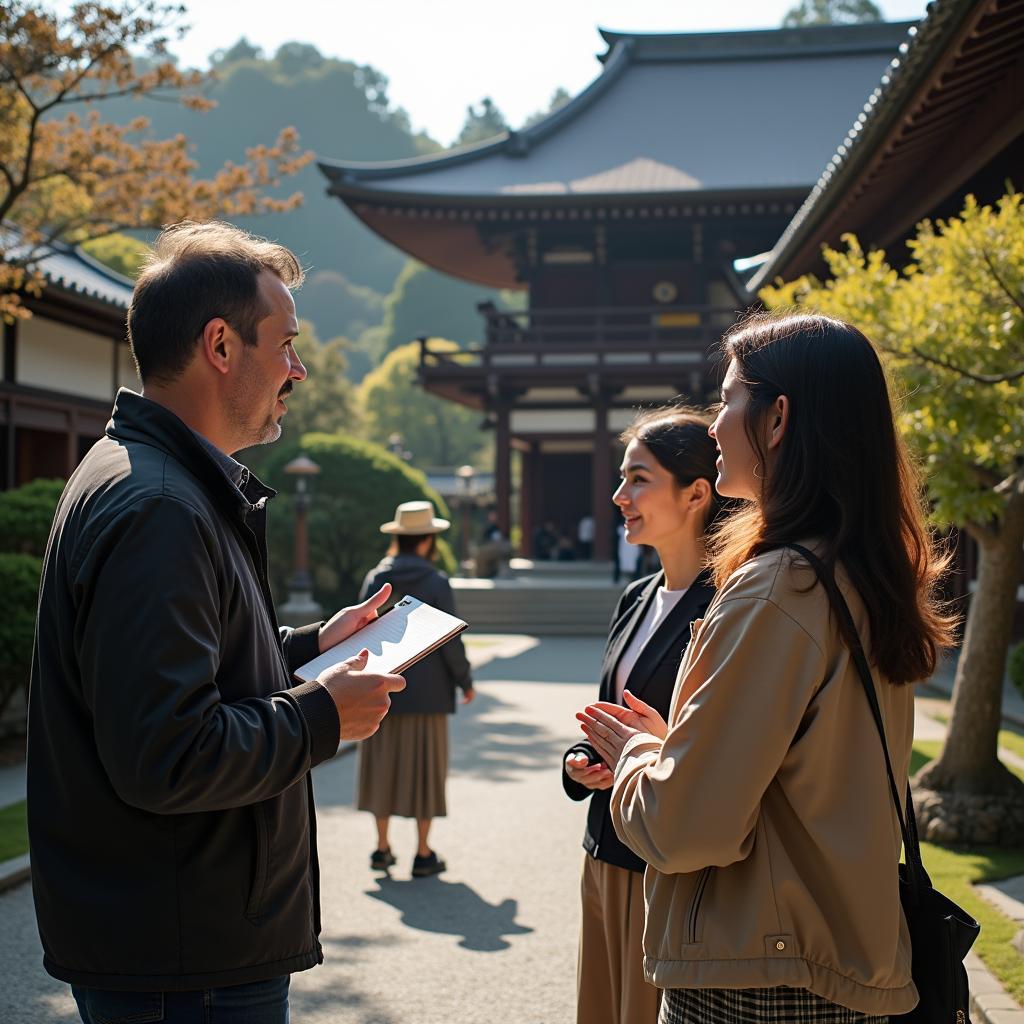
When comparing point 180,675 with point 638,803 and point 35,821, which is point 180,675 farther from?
point 638,803

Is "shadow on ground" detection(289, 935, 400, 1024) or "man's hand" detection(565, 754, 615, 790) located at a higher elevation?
"man's hand" detection(565, 754, 615, 790)

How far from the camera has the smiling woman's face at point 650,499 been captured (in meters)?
3.38

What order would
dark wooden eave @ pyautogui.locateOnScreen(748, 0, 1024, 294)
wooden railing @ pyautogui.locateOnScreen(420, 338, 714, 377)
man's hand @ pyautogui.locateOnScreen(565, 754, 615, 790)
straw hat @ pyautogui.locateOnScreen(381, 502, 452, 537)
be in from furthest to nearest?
wooden railing @ pyautogui.locateOnScreen(420, 338, 714, 377) → straw hat @ pyautogui.locateOnScreen(381, 502, 452, 537) → dark wooden eave @ pyautogui.locateOnScreen(748, 0, 1024, 294) → man's hand @ pyautogui.locateOnScreen(565, 754, 615, 790)

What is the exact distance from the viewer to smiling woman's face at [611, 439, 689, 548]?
11.1 ft

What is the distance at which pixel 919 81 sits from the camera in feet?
20.6

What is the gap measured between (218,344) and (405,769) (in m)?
4.60

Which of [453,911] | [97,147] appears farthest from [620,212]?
[453,911]

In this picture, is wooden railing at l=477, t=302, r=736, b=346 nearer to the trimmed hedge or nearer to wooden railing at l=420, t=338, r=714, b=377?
wooden railing at l=420, t=338, r=714, b=377

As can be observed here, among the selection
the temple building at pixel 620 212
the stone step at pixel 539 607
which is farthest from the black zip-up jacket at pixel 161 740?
the temple building at pixel 620 212

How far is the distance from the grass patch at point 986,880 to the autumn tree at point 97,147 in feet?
24.3

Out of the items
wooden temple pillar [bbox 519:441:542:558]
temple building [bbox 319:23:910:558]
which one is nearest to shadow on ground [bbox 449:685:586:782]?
temple building [bbox 319:23:910:558]

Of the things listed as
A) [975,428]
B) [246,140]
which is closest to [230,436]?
[975,428]

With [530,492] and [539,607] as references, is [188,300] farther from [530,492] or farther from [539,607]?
[530,492]

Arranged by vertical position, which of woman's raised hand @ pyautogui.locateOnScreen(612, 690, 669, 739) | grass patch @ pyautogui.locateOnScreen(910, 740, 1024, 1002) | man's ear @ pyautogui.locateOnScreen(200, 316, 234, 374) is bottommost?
grass patch @ pyautogui.locateOnScreen(910, 740, 1024, 1002)
